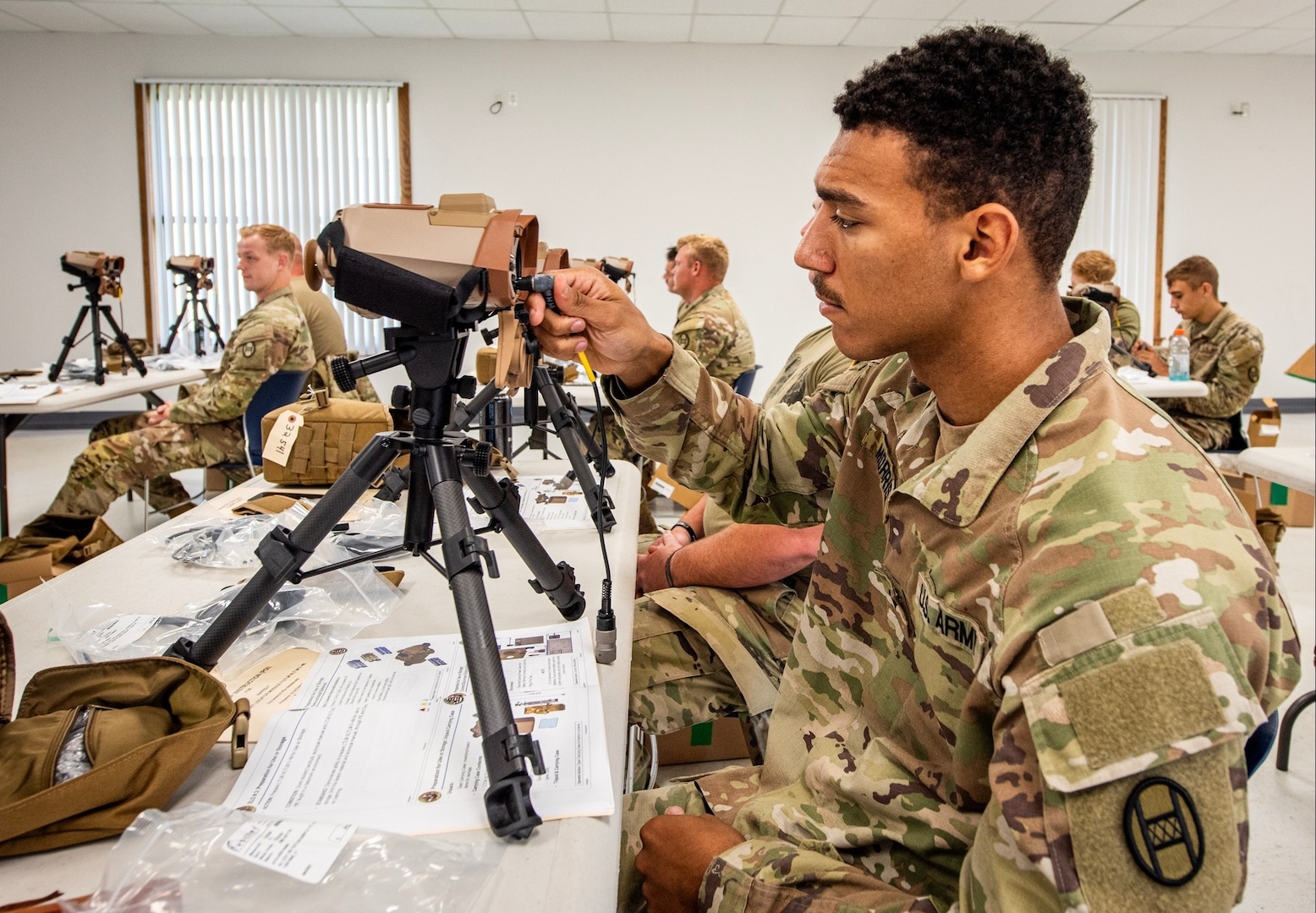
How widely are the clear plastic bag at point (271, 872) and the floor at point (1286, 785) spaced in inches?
50.6

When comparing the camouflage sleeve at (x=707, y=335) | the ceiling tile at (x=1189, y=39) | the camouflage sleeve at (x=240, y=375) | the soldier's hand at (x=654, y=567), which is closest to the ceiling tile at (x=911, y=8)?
the ceiling tile at (x=1189, y=39)

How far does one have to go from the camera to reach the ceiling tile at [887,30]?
5.96 meters

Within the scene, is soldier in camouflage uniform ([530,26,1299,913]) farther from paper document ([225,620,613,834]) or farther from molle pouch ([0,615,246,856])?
molle pouch ([0,615,246,856])

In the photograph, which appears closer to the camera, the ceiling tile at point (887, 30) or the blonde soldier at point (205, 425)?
the blonde soldier at point (205, 425)

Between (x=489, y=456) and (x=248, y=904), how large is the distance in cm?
49

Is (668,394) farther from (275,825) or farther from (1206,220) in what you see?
(1206,220)

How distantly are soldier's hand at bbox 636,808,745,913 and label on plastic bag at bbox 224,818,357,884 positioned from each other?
35 cm

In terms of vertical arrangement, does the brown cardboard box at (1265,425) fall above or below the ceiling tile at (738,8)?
below

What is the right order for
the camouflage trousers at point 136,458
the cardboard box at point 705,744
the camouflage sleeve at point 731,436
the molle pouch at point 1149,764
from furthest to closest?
the camouflage trousers at point 136,458 < the cardboard box at point 705,744 < the camouflage sleeve at point 731,436 < the molle pouch at point 1149,764

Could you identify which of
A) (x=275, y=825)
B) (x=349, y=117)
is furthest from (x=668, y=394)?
(x=349, y=117)

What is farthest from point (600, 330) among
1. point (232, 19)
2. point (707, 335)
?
point (232, 19)

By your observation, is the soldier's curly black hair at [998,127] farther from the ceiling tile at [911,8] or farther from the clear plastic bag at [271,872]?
the ceiling tile at [911,8]

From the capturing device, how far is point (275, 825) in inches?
28.9

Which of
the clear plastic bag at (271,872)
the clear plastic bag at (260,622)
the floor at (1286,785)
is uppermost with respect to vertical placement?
the clear plastic bag at (260,622)
